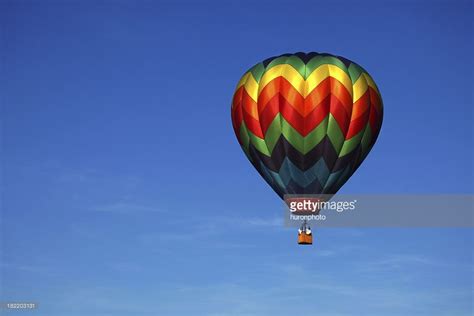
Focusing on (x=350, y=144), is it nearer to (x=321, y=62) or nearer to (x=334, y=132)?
(x=334, y=132)

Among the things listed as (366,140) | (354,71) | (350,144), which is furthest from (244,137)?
(354,71)

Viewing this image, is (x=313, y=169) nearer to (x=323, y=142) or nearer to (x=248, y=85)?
(x=323, y=142)

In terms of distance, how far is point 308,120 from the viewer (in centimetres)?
7088

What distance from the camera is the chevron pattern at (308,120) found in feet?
233

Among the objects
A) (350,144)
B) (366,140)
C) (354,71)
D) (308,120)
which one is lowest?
(350,144)

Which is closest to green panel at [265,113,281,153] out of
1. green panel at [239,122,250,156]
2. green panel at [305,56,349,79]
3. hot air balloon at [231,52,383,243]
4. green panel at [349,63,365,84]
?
hot air balloon at [231,52,383,243]

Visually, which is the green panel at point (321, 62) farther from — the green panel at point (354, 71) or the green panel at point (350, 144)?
the green panel at point (350, 144)

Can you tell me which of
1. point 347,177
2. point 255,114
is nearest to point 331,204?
point 347,177

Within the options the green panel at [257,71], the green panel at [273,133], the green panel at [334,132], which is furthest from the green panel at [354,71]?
the green panel at [257,71]

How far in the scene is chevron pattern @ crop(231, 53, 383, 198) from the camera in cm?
7100

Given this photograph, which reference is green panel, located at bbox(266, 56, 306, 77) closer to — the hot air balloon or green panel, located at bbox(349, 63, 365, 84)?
the hot air balloon

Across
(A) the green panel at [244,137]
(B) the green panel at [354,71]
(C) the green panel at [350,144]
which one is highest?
(B) the green panel at [354,71]

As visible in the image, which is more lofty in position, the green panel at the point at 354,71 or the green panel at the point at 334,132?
the green panel at the point at 354,71

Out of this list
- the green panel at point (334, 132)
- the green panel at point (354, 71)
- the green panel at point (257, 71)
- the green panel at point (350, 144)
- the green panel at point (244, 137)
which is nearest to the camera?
the green panel at point (334, 132)
